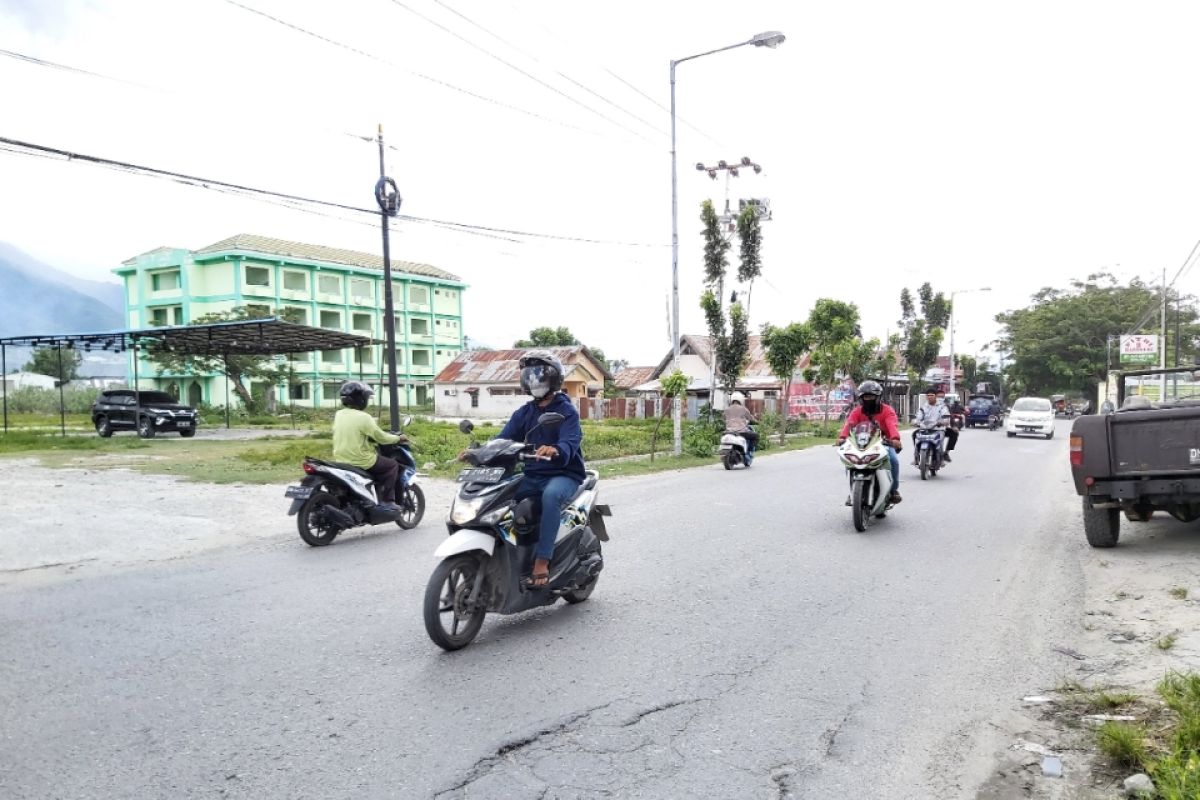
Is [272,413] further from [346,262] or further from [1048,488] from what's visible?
[1048,488]

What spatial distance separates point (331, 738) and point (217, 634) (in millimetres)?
2065

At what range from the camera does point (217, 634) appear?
5285 mm

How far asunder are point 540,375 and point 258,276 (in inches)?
2215

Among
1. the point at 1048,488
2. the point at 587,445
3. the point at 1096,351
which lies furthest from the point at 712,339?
the point at 1096,351

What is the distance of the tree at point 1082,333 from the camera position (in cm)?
6362

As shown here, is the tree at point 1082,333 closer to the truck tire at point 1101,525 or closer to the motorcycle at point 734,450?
the motorcycle at point 734,450

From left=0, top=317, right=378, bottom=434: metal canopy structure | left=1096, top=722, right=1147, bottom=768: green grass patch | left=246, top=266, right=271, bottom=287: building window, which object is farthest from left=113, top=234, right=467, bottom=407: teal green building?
left=1096, top=722, right=1147, bottom=768: green grass patch

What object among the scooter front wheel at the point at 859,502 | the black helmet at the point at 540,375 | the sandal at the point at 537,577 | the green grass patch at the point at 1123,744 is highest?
the black helmet at the point at 540,375

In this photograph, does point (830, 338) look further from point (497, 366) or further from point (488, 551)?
point (497, 366)

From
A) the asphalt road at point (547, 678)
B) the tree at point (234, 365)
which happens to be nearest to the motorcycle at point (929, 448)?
the asphalt road at point (547, 678)

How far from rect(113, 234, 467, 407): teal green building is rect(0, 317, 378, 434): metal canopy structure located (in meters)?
22.0

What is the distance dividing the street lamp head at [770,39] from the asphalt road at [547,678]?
42.6ft

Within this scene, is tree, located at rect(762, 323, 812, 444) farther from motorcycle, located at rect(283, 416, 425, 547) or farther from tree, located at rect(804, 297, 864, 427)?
motorcycle, located at rect(283, 416, 425, 547)

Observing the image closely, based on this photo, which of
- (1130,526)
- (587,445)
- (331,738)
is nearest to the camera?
(331,738)
